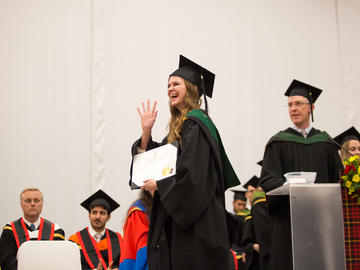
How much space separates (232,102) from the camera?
9906mm

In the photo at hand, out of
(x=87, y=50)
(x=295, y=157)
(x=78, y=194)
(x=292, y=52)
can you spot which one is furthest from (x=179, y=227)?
(x=292, y=52)

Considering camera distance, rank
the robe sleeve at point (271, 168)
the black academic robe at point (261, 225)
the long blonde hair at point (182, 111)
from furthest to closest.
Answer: the black academic robe at point (261, 225) < the robe sleeve at point (271, 168) < the long blonde hair at point (182, 111)

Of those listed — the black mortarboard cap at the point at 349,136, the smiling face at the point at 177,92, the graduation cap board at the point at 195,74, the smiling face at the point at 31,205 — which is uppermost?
the graduation cap board at the point at 195,74

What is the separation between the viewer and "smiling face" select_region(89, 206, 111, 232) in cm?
687

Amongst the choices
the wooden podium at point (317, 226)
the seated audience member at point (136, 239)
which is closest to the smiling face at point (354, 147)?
the wooden podium at point (317, 226)

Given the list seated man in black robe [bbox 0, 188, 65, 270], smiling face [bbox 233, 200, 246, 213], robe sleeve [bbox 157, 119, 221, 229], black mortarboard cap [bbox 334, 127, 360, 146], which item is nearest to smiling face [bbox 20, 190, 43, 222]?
seated man in black robe [bbox 0, 188, 65, 270]

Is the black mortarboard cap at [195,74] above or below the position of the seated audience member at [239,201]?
above

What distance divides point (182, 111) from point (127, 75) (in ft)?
19.1

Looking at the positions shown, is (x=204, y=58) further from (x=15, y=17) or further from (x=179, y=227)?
(x=179, y=227)

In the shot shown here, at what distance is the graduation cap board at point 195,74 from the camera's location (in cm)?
397

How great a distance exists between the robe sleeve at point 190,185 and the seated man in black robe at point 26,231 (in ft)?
12.6

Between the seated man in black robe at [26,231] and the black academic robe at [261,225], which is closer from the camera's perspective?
the black academic robe at [261,225]

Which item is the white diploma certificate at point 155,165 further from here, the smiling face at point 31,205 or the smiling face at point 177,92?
the smiling face at point 31,205

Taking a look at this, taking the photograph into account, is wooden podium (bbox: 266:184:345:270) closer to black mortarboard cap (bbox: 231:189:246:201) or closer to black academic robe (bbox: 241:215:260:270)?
black academic robe (bbox: 241:215:260:270)
